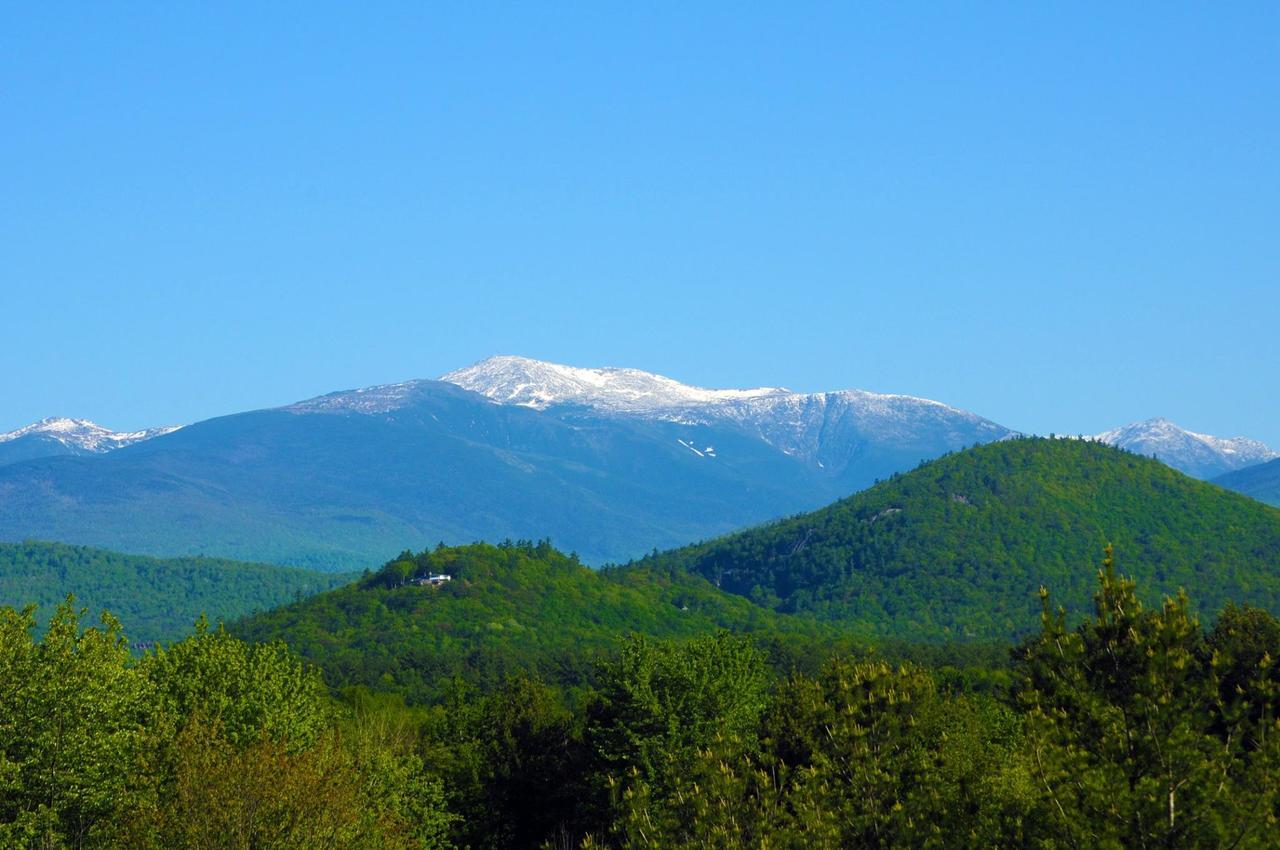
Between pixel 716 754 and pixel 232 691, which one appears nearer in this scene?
pixel 716 754

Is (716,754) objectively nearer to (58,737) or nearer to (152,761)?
(152,761)

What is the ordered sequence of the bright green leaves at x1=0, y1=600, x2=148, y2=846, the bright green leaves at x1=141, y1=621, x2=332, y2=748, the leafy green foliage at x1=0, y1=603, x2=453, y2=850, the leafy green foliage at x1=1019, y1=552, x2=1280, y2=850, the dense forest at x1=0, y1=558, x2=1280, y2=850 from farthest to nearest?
the bright green leaves at x1=141, y1=621, x2=332, y2=748
the bright green leaves at x1=0, y1=600, x2=148, y2=846
the leafy green foliage at x1=0, y1=603, x2=453, y2=850
the dense forest at x1=0, y1=558, x2=1280, y2=850
the leafy green foliage at x1=1019, y1=552, x2=1280, y2=850

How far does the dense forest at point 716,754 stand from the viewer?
1906 inches

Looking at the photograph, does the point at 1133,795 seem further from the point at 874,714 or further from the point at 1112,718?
the point at 874,714

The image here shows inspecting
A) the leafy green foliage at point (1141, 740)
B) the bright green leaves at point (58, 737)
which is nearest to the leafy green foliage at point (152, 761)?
the bright green leaves at point (58, 737)

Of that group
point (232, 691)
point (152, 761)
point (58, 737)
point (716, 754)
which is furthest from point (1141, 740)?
point (232, 691)

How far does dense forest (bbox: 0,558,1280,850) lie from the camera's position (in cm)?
4841

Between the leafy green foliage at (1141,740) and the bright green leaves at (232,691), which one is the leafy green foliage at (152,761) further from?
the leafy green foliage at (1141,740)

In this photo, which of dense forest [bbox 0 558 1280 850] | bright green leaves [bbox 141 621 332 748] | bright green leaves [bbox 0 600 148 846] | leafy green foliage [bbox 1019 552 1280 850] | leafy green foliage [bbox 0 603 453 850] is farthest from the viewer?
bright green leaves [bbox 141 621 332 748]

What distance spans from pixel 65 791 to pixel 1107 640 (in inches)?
1721

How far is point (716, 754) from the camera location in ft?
218

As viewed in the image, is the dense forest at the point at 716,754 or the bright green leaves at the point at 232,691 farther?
the bright green leaves at the point at 232,691

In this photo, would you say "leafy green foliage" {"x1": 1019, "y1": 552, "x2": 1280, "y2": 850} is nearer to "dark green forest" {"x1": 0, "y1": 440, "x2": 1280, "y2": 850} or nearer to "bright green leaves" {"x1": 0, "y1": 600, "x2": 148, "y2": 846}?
"dark green forest" {"x1": 0, "y1": 440, "x2": 1280, "y2": 850}

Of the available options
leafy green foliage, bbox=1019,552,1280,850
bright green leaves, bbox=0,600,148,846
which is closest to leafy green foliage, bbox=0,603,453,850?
bright green leaves, bbox=0,600,148,846
